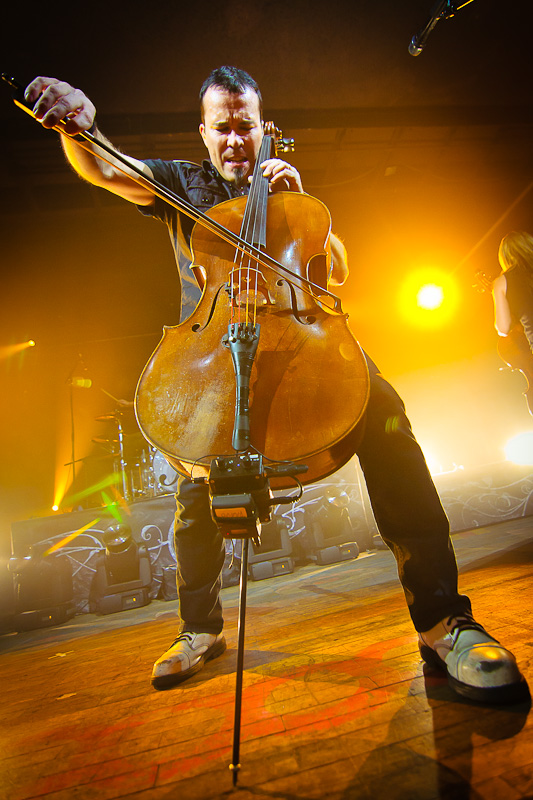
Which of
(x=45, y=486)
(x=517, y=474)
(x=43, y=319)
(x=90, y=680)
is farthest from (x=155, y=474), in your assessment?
(x=517, y=474)

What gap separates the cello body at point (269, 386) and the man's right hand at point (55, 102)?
1.78 feet

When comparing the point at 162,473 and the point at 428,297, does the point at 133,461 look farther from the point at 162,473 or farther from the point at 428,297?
the point at 428,297

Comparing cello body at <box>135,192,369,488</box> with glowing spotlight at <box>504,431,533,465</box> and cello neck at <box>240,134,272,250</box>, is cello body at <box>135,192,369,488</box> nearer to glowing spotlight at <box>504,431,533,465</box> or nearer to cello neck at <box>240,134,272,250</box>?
cello neck at <box>240,134,272,250</box>

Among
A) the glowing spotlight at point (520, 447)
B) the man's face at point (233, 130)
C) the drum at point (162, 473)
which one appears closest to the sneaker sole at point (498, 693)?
the man's face at point (233, 130)

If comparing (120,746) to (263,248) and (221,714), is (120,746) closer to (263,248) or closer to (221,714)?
(221,714)

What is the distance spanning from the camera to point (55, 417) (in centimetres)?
686

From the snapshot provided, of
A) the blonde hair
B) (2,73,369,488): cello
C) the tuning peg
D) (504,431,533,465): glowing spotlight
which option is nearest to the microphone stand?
the blonde hair

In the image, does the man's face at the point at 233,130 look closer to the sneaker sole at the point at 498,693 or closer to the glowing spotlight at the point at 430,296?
the sneaker sole at the point at 498,693

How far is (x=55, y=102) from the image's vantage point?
3.03ft

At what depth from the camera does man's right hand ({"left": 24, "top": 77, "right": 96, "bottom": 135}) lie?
3.00 feet

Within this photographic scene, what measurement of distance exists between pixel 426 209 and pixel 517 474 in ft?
13.0

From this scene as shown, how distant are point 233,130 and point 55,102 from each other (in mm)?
843

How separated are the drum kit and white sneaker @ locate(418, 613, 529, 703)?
4682 mm

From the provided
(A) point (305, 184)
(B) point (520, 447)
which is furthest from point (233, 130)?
(B) point (520, 447)
